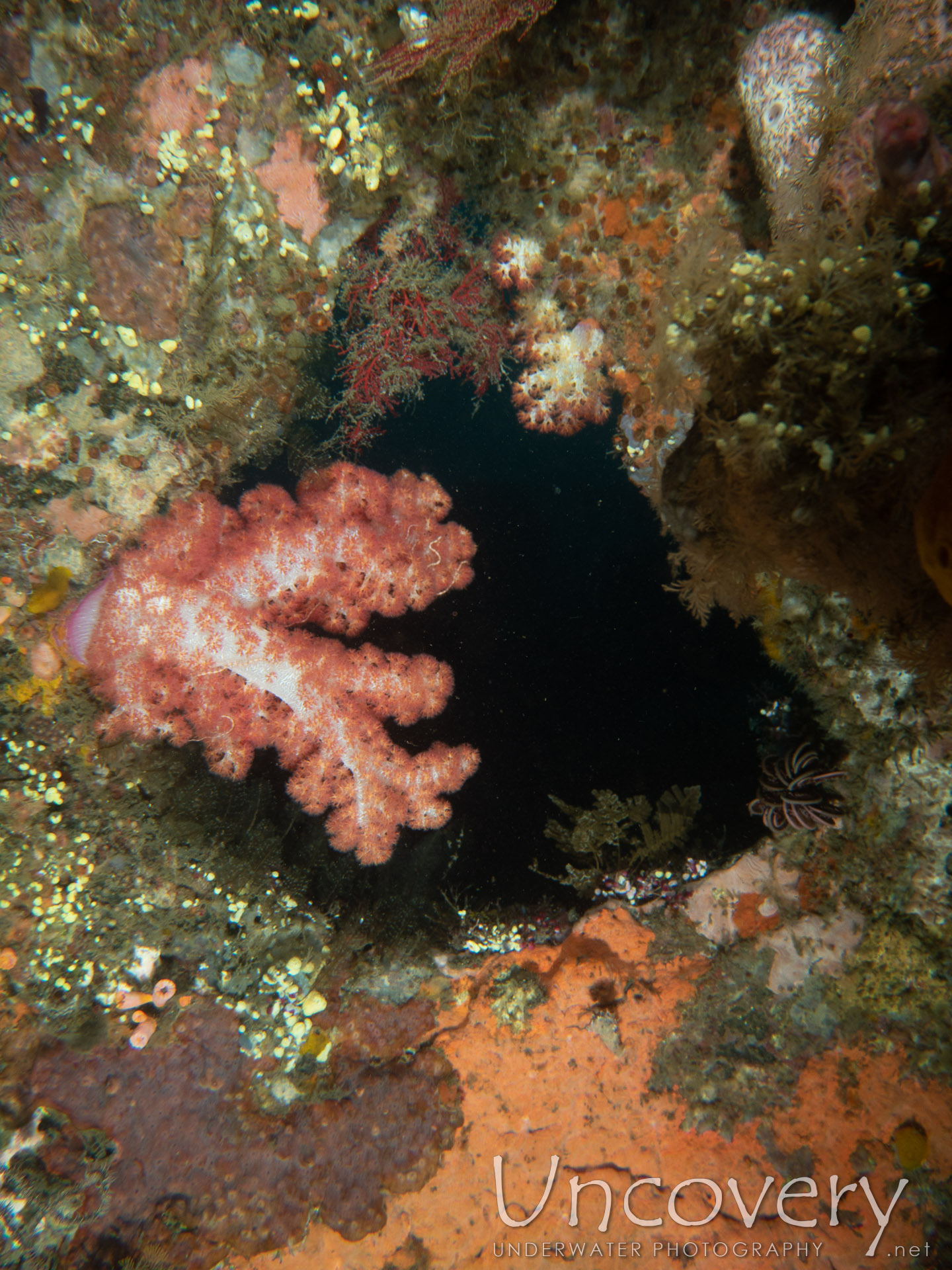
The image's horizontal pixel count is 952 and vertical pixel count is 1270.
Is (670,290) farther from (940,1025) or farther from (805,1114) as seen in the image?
(805,1114)

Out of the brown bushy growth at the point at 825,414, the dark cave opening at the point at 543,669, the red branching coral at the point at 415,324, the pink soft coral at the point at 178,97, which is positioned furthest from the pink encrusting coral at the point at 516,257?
the pink soft coral at the point at 178,97

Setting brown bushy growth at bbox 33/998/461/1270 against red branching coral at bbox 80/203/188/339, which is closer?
red branching coral at bbox 80/203/188/339

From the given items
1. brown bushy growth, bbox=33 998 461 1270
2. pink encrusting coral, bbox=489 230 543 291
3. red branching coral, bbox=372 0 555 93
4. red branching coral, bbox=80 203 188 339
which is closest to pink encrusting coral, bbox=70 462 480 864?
red branching coral, bbox=80 203 188 339

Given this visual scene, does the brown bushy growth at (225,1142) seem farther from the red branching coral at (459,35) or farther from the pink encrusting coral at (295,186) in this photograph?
the red branching coral at (459,35)

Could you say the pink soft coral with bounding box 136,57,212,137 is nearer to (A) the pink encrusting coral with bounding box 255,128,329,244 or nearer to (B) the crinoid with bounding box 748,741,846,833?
(A) the pink encrusting coral with bounding box 255,128,329,244

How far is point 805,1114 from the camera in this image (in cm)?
378

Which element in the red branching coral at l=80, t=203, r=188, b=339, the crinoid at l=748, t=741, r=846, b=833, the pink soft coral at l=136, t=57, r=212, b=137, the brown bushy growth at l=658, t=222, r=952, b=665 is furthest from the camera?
the crinoid at l=748, t=741, r=846, b=833

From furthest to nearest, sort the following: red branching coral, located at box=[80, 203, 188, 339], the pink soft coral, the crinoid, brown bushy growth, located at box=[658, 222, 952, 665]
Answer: the crinoid → red branching coral, located at box=[80, 203, 188, 339] → the pink soft coral → brown bushy growth, located at box=[658, 222, 952, 665]

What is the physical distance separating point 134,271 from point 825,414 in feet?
13.1

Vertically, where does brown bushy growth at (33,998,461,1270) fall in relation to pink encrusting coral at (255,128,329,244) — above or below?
below

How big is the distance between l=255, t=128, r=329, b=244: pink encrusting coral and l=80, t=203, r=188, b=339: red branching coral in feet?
2.28

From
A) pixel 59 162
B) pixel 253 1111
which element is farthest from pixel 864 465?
pixel 253 1111

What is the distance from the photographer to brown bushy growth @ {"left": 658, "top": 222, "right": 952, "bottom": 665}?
2.32 metres

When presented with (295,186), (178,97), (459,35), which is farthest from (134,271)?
(459,35)
